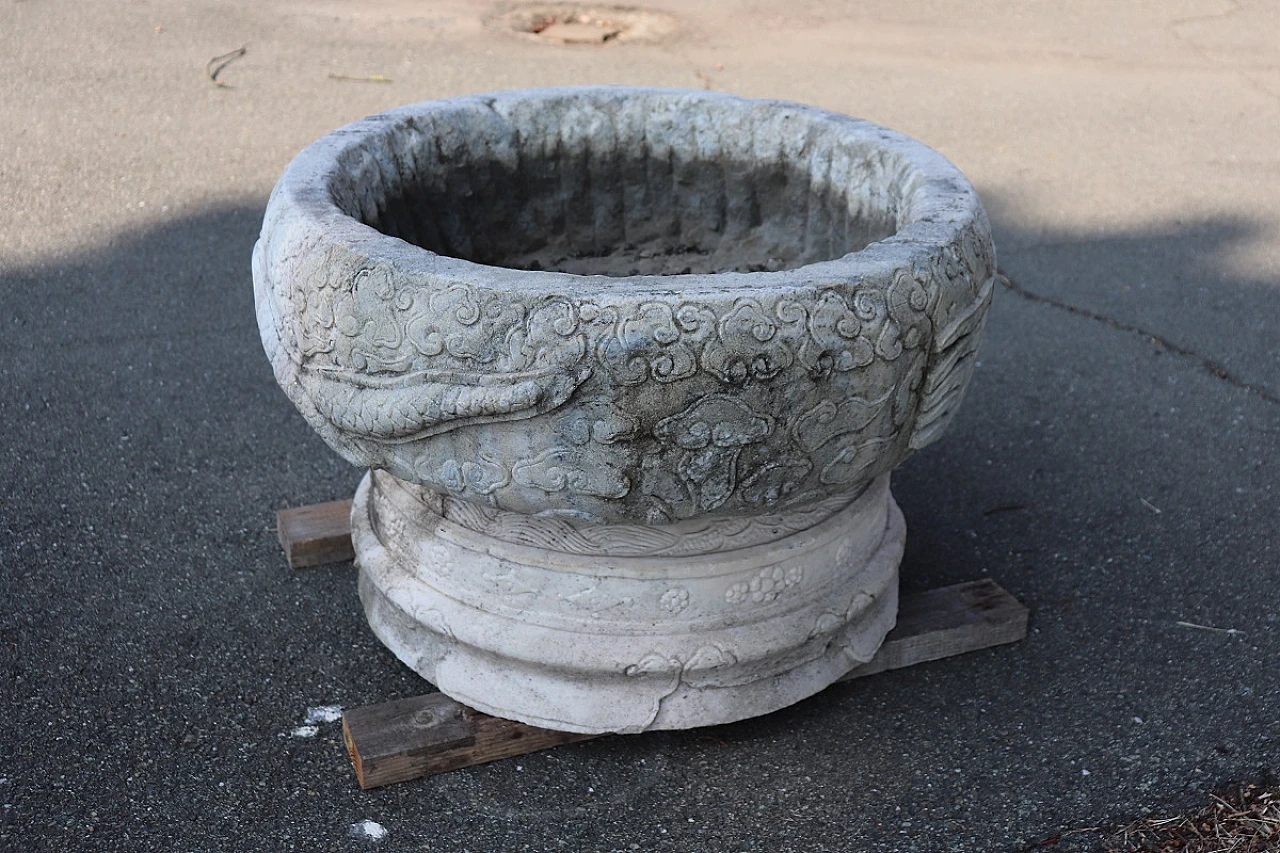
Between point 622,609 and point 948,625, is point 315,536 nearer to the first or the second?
point 622,609

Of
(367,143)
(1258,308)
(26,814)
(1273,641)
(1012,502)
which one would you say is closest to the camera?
(26,814)

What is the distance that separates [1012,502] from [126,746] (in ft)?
5.71

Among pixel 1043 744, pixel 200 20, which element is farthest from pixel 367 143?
pixel 200 20

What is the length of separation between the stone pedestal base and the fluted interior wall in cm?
57

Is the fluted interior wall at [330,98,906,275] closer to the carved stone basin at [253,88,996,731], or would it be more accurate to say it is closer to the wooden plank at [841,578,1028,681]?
the carved stone basin at [253,88,996,731]

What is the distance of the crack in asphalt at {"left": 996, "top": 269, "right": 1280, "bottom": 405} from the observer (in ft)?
9.80

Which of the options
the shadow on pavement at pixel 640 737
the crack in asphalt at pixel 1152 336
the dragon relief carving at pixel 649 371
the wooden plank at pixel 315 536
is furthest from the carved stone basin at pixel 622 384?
the crack in asphalt at pixel 1152 336

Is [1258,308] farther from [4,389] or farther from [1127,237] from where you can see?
[4,389]

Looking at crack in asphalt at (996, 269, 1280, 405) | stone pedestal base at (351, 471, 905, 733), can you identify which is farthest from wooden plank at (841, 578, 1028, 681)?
crack in asphalt at (996, 269, 1280, 405)

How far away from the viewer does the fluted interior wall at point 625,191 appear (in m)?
2.12

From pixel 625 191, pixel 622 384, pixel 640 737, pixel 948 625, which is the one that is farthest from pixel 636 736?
pixel 625 191

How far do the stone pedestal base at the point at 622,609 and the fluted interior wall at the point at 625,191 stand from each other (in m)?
0.57

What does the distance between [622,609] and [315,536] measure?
778 mm

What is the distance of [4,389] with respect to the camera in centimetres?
273
